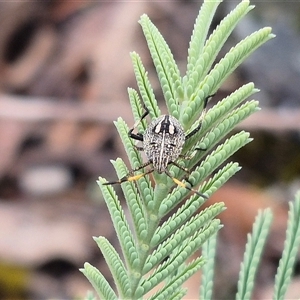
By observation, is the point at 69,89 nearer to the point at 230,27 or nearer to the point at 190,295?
the point at 190,295

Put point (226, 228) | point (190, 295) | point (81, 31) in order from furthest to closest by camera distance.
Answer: point (81, 31) < point (226, 228) < point (190, 295)

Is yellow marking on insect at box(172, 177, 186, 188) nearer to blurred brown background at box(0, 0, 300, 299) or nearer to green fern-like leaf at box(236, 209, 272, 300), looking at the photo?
green fern-like leaf at box(236, 209, 272, 300)

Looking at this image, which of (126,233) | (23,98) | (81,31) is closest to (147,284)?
(126,233)

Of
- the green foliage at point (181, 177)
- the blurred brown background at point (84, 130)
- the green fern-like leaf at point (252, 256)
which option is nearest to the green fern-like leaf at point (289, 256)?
the green fern-like leaf at point (252, 256)

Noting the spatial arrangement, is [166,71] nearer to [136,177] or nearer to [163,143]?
[136,177]

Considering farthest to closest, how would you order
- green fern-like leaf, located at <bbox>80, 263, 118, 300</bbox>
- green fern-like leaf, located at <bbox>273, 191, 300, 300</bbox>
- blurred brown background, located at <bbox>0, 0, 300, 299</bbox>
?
1. blurred brown background, located at <bbox>0, 0, 300, 299</bbox>
2. green fern-like leaf, located at <bbox>273, 191, 300, 300</bbox>
3. green fern-like leaf, located at <bbox>80, 263, 118, 300</bbox>

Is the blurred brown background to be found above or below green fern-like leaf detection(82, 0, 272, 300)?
above

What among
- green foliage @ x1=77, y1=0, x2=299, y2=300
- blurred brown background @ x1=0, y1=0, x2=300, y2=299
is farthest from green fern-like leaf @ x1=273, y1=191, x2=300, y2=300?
blurred brown background @ x1=0, y1=0, x2=300, y2=299
